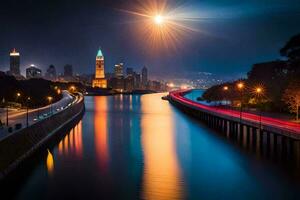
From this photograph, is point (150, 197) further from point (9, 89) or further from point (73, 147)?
point (9, 89)

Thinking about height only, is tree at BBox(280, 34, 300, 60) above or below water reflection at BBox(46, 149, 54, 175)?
above

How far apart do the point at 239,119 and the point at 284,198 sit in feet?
57.1

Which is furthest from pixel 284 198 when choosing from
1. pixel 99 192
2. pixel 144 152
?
pixel 144 152

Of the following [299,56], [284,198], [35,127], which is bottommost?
[284,198]

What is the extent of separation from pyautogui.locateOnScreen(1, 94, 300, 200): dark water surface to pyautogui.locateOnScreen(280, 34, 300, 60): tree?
23221mm

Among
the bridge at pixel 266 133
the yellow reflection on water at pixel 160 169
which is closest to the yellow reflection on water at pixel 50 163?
the yellow reflection on water at pixel 160 169

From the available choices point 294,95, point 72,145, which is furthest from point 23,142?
point 294,95

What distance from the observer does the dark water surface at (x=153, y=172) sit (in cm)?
2023

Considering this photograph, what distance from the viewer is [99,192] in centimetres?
2023

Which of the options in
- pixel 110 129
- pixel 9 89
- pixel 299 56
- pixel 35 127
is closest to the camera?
pixel 35 127

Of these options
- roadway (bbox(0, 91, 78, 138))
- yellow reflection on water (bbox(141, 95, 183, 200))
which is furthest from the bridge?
roadway (bbox(0, 91, 78, 138))

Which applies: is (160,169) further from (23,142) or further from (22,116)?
(22,116)

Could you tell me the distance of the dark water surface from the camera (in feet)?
66.4

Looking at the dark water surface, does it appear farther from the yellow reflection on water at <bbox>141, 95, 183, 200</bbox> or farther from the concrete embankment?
the concrete embankment
